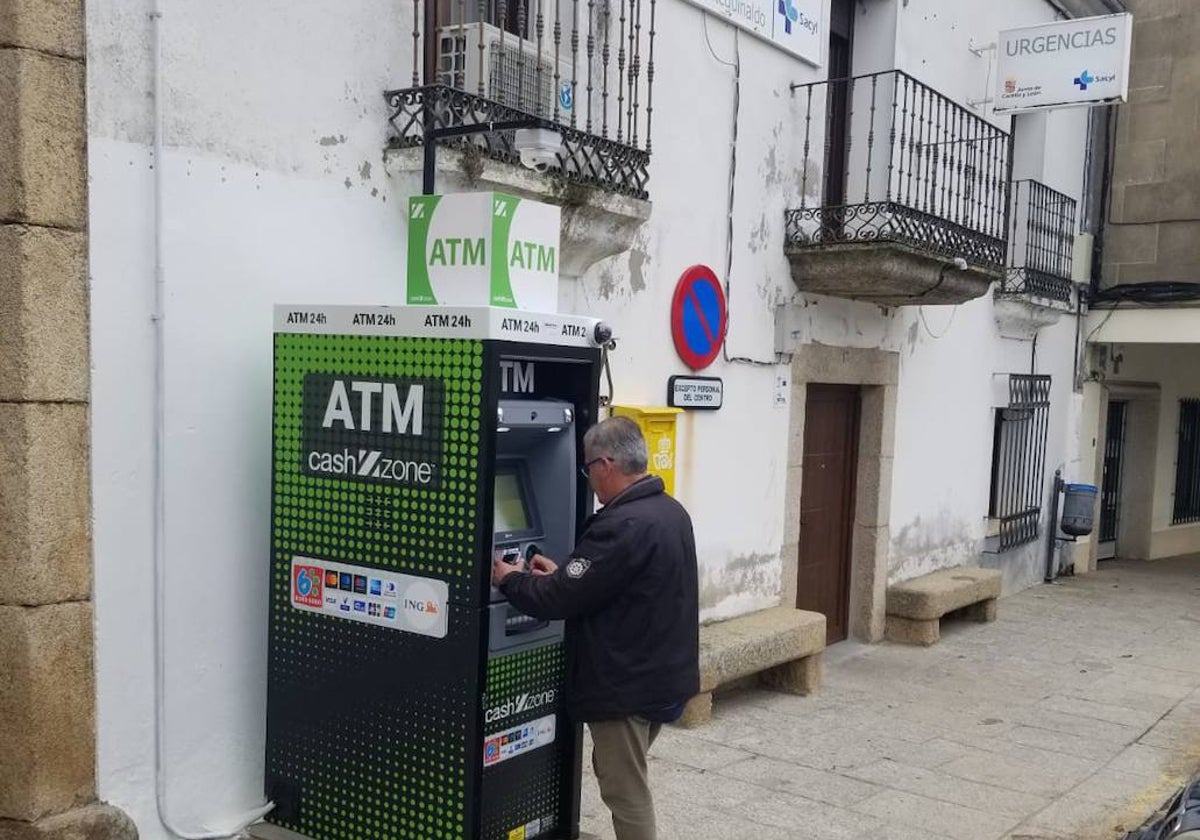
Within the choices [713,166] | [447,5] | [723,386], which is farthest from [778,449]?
[447,5]

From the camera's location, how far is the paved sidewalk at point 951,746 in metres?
5.01

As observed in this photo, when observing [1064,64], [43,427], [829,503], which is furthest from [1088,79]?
[43,427]

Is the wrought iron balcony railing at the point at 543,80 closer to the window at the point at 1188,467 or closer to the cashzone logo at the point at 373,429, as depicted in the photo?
the cashzone logo at the point at 373,429

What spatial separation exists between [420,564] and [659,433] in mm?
2237

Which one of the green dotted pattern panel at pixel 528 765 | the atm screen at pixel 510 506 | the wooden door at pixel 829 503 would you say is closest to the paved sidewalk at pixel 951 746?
the wooden door at pixel 829 503

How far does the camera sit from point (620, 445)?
148 inches

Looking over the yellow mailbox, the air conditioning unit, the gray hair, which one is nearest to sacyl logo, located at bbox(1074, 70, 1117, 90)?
the yellow mailbox

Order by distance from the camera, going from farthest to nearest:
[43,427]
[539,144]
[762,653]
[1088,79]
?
1. [1088,79]
2. [762,653]
3. [539,144]
4. [43,427]

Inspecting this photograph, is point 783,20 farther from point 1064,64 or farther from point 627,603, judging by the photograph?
point 627,603

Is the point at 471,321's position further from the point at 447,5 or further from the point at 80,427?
the point at 447,5

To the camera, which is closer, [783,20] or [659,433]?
[659,433]

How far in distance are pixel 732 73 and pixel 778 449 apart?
230 cm

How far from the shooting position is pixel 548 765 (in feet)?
13.3

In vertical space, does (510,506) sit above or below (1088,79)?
below
